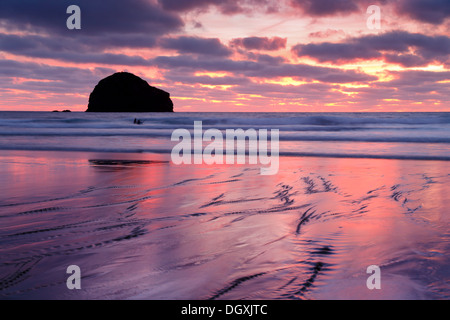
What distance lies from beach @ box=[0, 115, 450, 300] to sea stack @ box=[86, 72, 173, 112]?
9735 centimetres

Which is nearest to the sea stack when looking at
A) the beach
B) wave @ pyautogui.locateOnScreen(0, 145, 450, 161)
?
wave @ pyautogui.locateOnScreen(0, 145, 450, 161)

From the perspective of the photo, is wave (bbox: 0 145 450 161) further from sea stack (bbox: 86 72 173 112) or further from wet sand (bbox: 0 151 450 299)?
sea stack (bbox: 86 72 173 112)

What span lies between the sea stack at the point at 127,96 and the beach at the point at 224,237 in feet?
319

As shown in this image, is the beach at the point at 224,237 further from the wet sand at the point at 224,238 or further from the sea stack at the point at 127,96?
the sea stack at the point at 127,96

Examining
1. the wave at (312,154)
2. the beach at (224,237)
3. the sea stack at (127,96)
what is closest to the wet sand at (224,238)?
the beach at (224,237)

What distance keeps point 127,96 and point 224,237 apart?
102 m

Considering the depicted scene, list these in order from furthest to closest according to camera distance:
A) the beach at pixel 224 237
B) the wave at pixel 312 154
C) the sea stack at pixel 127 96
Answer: the sea stack at pixel 127 96
the wave at pixel 312 154
the beach at pixel 224 237

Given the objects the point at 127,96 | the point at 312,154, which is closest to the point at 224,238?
the point at 312,154

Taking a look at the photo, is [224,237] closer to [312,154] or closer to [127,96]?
[312,154]

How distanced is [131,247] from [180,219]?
2.63ft

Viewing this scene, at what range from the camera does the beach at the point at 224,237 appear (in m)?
1.98

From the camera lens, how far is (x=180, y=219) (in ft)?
Answer: 10.8
